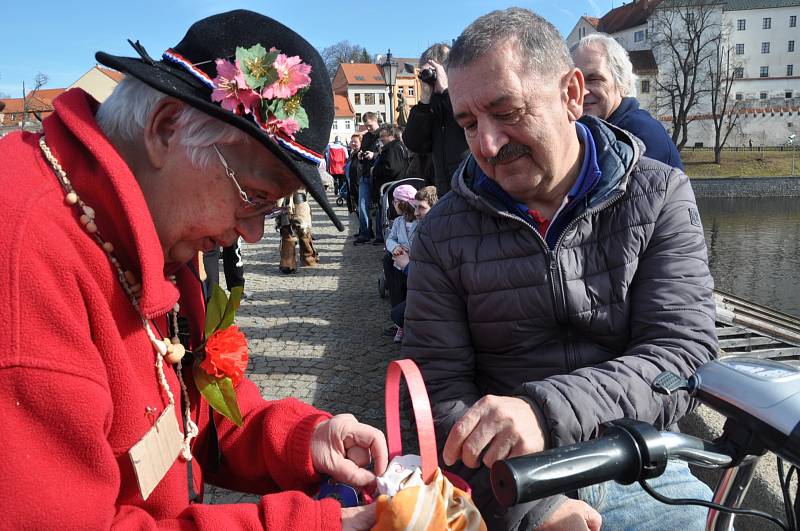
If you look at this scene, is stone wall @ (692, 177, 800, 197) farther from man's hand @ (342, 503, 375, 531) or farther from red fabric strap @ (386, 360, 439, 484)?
man's hand @ (342, 503, 375, 531)

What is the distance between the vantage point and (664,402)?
5.67ft

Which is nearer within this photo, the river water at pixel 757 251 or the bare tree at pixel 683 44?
the river water at pixel 757 251

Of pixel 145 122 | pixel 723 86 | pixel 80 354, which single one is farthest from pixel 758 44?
pixel 80 354

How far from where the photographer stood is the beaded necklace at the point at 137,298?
47.9 inches

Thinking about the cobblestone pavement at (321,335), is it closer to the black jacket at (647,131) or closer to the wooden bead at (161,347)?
the wooden bead at (161,347)

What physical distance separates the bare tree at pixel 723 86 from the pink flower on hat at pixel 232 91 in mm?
56090

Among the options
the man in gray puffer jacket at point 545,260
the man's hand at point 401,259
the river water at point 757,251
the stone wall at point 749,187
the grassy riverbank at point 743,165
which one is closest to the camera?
the man in gray puffer jacket at point 545,260

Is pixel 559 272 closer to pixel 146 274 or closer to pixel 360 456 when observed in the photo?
pixel 360 456

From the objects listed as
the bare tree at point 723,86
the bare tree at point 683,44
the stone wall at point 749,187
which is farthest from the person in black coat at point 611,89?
the bare tree at point 723,86

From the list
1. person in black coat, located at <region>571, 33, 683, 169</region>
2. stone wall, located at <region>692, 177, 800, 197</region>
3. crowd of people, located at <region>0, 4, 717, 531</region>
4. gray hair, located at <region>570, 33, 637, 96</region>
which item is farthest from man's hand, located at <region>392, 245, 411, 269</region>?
stone wall, located at <region>692, 177, 800, 197</region>

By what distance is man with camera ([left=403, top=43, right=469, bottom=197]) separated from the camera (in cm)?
486

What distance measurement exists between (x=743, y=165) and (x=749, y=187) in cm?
1039

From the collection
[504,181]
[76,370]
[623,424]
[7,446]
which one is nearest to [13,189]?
[76,370]

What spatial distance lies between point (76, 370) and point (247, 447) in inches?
31.6
